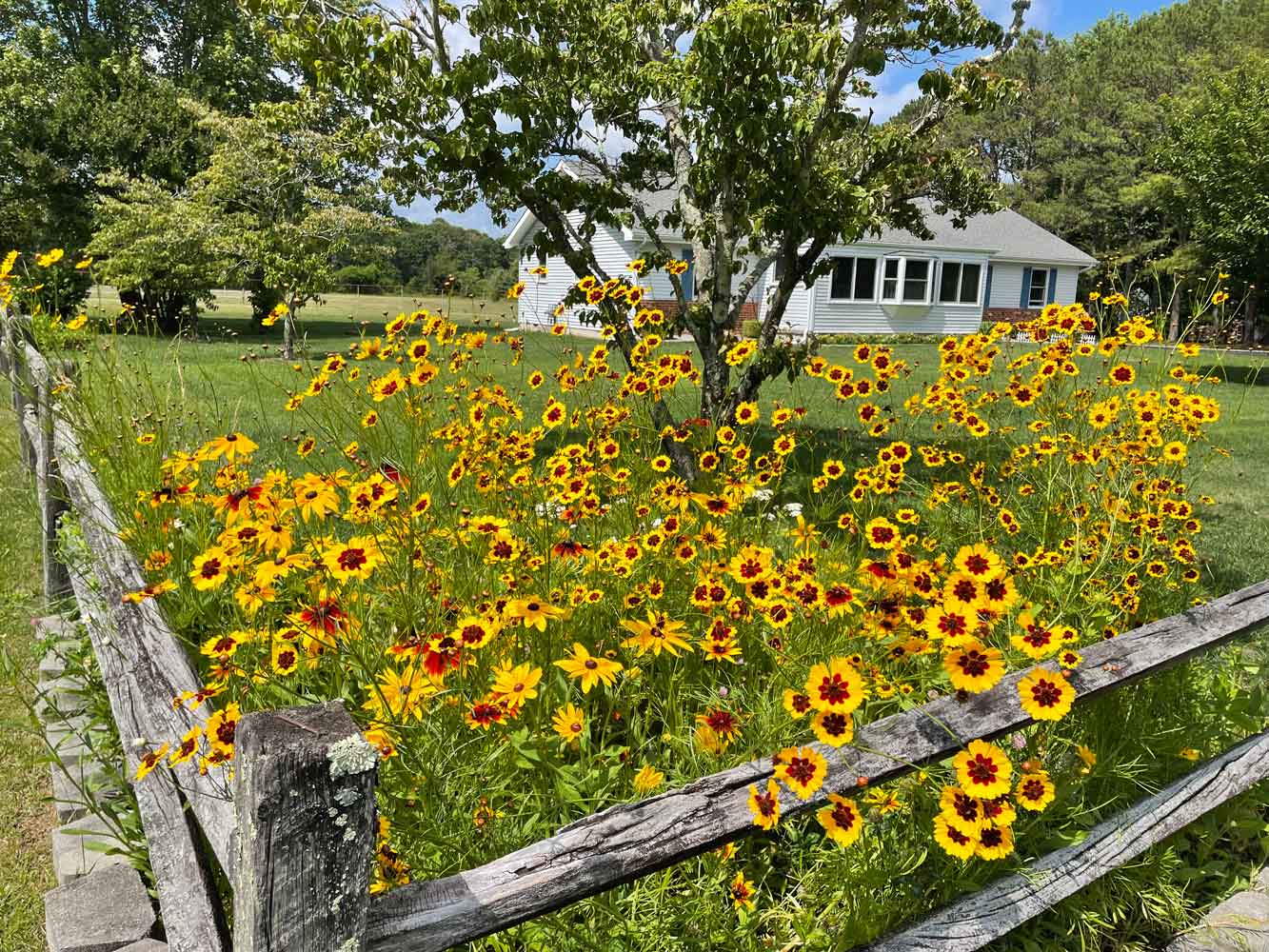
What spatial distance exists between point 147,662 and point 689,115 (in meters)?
4.83

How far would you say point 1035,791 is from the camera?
6.09 ft

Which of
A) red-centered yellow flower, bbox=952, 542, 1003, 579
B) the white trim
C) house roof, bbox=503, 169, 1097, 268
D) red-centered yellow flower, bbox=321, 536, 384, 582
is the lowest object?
red-centered yellow flower, bbox=321, 536, 384, 582

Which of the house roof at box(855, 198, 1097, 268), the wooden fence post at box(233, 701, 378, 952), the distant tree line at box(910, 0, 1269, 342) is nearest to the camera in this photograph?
the wooden fence post at box(233, 701, 378, 952)

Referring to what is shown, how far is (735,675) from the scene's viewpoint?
2562 millimetres

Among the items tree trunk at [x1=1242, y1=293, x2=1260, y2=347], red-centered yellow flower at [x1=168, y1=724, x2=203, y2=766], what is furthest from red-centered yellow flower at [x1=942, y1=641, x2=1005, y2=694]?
tree trunk at [x1=1242, y1=293, x2=1260, y2=347]

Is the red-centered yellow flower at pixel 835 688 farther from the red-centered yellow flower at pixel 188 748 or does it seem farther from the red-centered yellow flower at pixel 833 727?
the red-centered yellow flower at pixel 188 748

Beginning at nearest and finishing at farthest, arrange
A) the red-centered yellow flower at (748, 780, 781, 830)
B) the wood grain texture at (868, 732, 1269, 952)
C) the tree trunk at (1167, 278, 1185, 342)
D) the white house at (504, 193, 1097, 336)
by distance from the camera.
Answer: the red-centered yellow flower at (748, 780, 781, 830) < the wood grain texture at (868, 732, 1269, 952) < the tree trunk at (1167, 278, 1185, 342) < the white house at (504, 193, 1097, 336)

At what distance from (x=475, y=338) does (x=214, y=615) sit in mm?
1492

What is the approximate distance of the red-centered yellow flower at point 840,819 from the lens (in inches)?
66.1

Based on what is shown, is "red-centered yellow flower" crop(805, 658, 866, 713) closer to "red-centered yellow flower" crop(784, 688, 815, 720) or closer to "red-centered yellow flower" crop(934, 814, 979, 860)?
"red-centered yellow flower" crop(784, 688, 815, 720)

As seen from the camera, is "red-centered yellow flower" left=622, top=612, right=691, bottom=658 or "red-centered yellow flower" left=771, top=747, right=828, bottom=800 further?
"red-centered yellow flower" left=622, top=612, right=691, bottom=658

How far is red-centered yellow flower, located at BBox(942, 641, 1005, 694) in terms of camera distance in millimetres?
1715

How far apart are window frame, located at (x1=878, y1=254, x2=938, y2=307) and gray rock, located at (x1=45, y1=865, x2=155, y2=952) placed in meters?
24.7

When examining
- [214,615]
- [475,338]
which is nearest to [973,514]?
[475,338]
